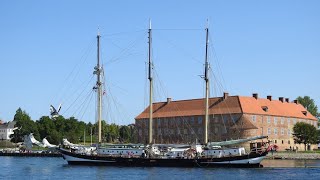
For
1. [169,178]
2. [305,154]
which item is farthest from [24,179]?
[305,154]

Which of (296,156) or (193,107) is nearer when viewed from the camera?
(296,156)

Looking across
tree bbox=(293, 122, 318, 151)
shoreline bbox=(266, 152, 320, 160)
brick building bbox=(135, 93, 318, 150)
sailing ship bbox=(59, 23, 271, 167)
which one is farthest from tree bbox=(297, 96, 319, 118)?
sailing ship bbox=(59, 23, 271, 167)

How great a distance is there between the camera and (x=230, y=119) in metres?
130

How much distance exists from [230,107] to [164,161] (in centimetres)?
5513

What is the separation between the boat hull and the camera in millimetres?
76062

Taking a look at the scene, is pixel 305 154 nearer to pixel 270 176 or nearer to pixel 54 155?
pixel 270 176

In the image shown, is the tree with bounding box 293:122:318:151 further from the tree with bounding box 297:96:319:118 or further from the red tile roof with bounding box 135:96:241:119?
the tree with bounding box 297:96:319:118

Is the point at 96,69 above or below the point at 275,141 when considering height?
above

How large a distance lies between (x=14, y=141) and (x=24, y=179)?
121m

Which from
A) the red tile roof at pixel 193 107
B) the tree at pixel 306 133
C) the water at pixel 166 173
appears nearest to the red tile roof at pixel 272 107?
the red tile roof at pixel 193 107

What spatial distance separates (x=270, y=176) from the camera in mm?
64812

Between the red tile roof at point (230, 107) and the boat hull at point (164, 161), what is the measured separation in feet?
169

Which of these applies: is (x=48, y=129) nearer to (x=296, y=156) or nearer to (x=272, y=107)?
(x=272, y=107)

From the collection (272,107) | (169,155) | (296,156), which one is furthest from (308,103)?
(169,155)
